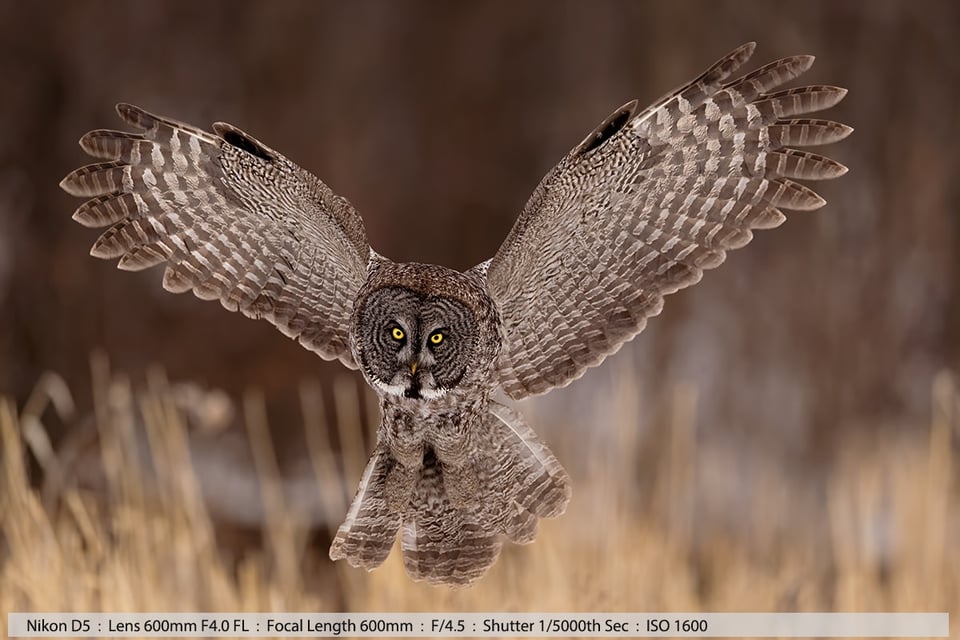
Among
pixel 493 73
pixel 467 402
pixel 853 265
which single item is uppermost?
pixel 493 73

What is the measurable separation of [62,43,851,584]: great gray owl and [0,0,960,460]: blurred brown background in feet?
7.60

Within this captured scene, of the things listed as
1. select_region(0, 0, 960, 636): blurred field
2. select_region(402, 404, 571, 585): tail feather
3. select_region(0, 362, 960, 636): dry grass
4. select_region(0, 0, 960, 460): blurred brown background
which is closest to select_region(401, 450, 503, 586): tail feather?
select_region(402, 404, 571, 585): tail feather

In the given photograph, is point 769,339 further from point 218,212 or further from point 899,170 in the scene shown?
point 218,212

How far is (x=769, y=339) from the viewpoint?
4008 mm

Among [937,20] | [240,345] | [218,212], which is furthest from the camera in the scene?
[240,345]

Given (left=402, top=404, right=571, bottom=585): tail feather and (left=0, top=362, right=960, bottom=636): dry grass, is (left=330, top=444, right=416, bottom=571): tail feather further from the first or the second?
(left=0, top=362, right=960, bottom=636): dry grass

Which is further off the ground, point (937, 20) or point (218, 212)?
point (937, 20)

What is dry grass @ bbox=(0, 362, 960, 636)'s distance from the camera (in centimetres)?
234

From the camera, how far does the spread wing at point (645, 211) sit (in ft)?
4.21

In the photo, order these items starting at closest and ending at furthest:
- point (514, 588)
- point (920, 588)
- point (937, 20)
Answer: point (514, 588) → point (920, 588) → point (937, 20)

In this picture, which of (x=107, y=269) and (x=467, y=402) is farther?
(x=107, y=269)

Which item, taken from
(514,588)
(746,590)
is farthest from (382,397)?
(746,590)

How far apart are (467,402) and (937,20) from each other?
3.28 meters

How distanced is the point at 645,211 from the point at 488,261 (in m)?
0.23
